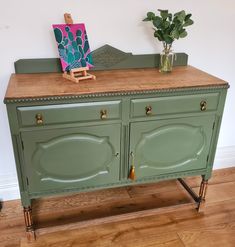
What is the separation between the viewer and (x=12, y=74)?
1667 millimetres

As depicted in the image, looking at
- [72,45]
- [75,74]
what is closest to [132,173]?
[75,74]

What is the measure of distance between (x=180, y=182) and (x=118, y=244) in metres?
0.76

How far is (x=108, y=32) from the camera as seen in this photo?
175 centimetres

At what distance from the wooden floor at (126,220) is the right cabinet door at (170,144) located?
365 millimetres

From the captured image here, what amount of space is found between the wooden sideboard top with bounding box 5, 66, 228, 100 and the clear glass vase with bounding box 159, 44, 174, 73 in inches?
1.6

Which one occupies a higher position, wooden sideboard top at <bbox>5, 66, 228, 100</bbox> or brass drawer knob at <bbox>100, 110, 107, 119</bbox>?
wooden sideboard top at <bbox>5, 66, 228, 100</bbox>

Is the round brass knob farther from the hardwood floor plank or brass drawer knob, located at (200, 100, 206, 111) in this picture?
the hardwood floor plank

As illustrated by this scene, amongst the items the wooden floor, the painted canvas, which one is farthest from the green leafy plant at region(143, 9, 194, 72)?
the wooden floor

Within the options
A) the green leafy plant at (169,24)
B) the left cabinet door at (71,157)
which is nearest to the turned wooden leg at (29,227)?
the left cabinet door at (71,157)

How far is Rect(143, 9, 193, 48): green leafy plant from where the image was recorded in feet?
5.36

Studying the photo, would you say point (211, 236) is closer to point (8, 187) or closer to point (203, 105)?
point (203, 105)

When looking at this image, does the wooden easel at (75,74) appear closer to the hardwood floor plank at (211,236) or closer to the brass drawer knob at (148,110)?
the brass drawer knob at (148,110)

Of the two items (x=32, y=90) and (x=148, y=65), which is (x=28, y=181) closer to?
(x=32, y=90)

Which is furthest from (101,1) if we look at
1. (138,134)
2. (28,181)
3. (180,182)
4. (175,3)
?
(180,182)
